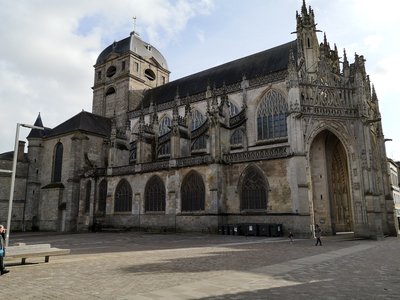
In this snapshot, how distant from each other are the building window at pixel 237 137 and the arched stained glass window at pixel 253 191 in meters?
5.17

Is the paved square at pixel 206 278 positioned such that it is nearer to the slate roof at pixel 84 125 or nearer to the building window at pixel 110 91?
the slate roof at pixel 84 125

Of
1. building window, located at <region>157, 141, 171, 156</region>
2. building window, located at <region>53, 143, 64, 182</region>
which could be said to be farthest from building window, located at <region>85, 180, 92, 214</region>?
building window, located at <region>157, 141, 171, 156</region>

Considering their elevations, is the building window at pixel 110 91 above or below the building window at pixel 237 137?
above

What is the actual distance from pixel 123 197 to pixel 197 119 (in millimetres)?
10636

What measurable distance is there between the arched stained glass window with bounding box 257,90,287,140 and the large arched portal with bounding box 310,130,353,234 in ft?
10.8

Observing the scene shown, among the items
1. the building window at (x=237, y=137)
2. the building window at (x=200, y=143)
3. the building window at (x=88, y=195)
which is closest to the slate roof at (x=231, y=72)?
the building window at (x=237, y=137)

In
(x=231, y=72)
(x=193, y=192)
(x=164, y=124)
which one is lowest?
(x=193, y=192)

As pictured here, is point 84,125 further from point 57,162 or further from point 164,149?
point 164,149

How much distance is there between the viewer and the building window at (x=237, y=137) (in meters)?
27.8

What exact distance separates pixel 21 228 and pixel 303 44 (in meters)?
34.4

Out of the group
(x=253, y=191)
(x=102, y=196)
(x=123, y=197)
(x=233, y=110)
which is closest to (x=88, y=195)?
(x=102, y=196)

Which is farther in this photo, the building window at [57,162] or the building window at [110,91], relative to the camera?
the building window at [110,91]

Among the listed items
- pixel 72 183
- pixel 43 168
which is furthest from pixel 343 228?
pixel 43 168

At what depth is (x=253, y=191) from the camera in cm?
2277
